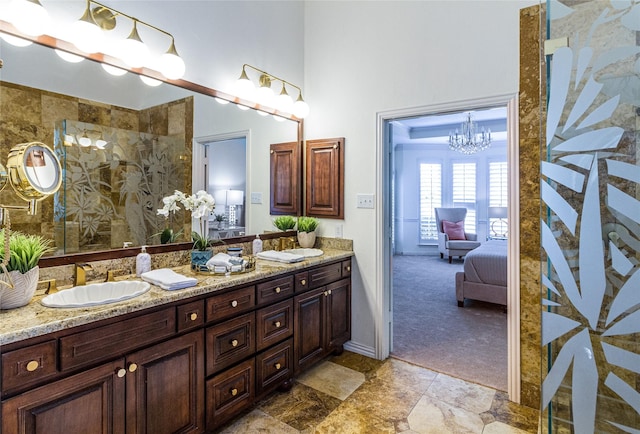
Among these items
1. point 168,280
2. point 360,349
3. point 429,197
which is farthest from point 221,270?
point 429,197

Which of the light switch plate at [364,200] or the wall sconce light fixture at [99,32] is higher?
the wall sconce light fixture at [99,32]

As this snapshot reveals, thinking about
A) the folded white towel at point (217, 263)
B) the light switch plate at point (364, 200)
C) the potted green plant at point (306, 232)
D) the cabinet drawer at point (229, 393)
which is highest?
the light switch plate at point (364, 200)

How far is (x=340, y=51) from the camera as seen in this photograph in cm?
301

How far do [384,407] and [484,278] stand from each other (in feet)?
8.00

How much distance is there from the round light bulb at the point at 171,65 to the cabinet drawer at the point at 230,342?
1508 millimetres

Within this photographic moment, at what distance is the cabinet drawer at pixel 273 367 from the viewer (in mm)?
2080

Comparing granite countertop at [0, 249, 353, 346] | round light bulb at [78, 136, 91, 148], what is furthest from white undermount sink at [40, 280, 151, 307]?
round light bulb at [78, 136, 91, 148]

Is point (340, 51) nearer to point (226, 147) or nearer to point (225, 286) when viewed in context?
point (226, 147)

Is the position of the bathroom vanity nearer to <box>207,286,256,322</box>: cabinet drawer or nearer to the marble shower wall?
<box>207,286,256,322</box>: cabinet drawer

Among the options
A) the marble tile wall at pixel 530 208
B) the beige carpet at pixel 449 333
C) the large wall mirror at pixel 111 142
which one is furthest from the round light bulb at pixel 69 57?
the beige carpet at pixel 449 333

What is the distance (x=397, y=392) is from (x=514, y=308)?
3.14 feet

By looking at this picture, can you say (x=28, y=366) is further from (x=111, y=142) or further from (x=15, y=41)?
(x=15, y=41)

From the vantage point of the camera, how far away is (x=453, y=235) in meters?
7.29

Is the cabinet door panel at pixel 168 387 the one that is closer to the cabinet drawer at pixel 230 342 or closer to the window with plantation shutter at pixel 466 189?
the cabinet drawer at pixel 230 342
